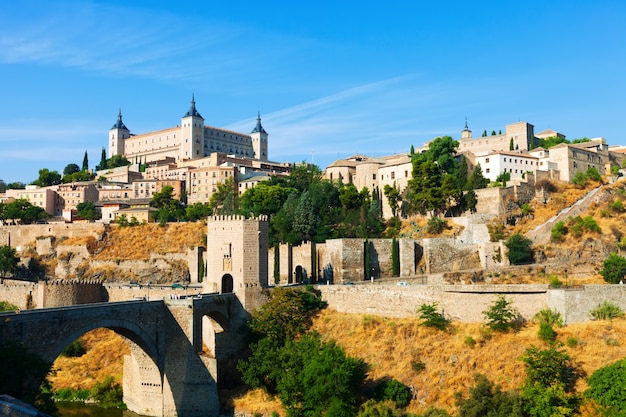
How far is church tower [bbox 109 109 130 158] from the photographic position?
439ft

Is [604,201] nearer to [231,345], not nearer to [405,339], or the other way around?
[405,339]

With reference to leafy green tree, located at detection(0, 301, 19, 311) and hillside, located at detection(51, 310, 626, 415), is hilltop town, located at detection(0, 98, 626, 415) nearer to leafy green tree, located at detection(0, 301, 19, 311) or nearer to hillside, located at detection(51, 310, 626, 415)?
hillside, located at detection(51, 310, 626, 415)

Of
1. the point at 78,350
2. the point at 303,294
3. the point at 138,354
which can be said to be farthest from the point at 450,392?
the point at 78,350

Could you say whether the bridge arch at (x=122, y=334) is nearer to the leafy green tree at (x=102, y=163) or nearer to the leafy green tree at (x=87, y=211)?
the leafy green tree at (x=87, y=211)

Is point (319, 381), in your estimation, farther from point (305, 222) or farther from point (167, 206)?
point (167, 206)

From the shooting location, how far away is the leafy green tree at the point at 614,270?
3972cm

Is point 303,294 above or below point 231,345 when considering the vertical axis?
above

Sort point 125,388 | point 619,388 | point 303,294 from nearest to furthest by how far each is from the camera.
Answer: point 619,388
point 125,388
point 303,294

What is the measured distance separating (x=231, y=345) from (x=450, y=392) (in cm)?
1313

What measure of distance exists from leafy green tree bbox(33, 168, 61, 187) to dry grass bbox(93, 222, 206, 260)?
51134 millimetres

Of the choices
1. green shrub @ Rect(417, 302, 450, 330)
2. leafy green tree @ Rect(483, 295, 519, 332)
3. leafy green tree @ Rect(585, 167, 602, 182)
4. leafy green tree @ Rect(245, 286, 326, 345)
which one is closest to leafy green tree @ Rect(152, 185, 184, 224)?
leafy green tree @ Rect(245, 286, 326, 345)

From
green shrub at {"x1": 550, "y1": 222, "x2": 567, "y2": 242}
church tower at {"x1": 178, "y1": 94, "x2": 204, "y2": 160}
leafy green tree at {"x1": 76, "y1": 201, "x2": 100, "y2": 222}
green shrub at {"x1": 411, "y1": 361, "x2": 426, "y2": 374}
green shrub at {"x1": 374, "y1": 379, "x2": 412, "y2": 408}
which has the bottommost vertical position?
green shrub at {"x1": 374, "y1": 379, "x2": 412, "y2": 408}

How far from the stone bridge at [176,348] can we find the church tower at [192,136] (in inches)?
3253

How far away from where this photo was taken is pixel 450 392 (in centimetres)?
3028
